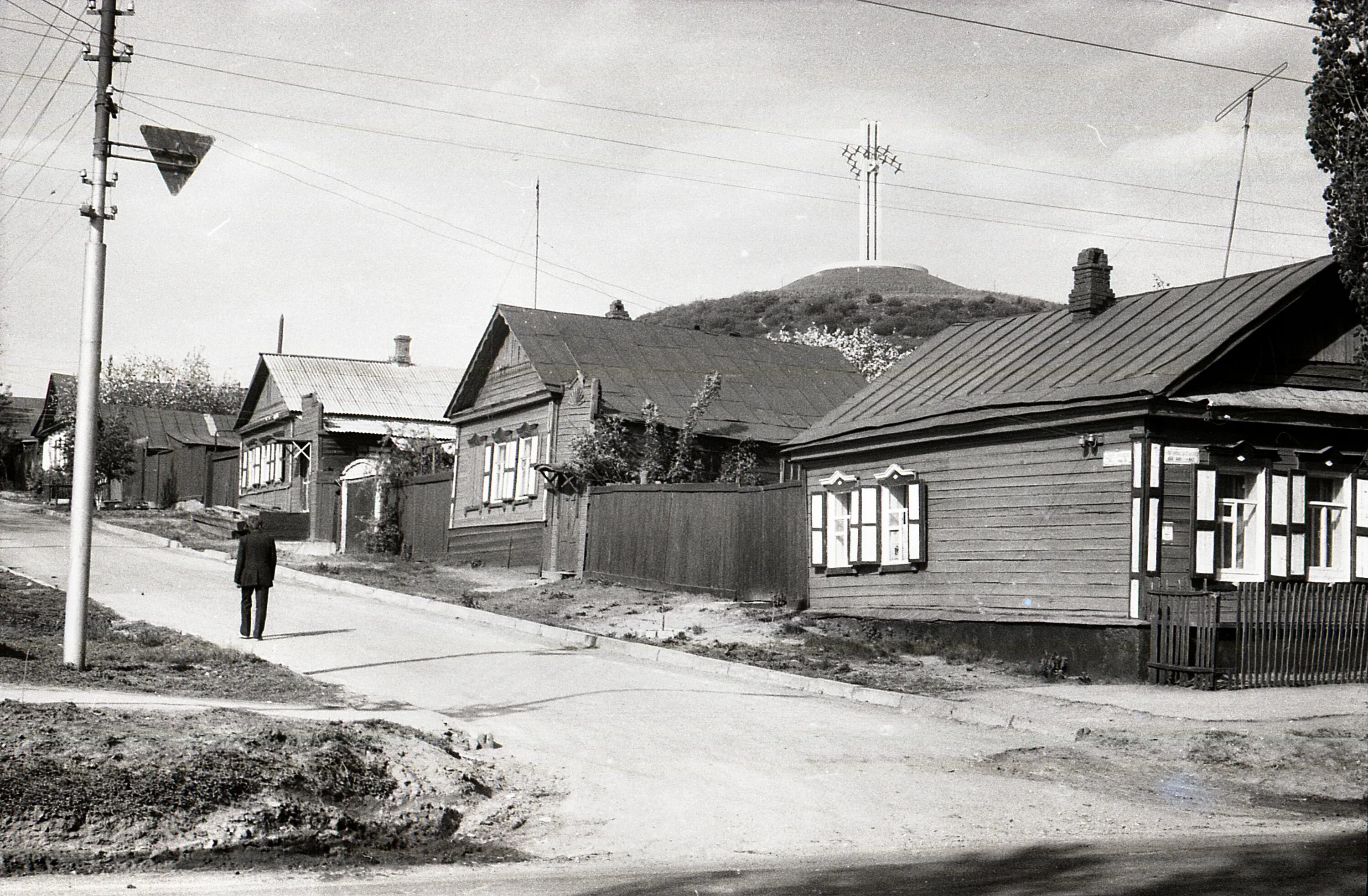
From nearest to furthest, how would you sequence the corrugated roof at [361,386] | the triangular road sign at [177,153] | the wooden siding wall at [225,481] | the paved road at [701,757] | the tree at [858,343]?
the paved road at [701,757] < the triangular road sign at [177,153] < the corrugated roof at [361,386] < the wooden siding wall at [225,481] < the tree at [858,343]

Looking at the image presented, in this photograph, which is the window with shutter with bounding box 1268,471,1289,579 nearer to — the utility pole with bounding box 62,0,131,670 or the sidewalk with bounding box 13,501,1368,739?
the sidewalk with bounding box 13,501,1368,739

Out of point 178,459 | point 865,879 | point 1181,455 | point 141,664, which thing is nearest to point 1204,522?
point 1181,455

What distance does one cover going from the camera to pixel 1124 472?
16.3m

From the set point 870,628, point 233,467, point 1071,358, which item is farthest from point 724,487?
point 233,467

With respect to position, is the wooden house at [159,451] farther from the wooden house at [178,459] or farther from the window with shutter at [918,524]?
the window with shutter at [918,524]

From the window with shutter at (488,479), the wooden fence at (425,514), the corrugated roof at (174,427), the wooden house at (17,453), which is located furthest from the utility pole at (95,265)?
the wooden house at (17,453)

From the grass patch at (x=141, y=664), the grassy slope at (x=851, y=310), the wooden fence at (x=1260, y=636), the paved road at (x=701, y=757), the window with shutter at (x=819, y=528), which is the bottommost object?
the paved road at (x=701, y=757)

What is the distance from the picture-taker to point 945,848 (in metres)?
7.77

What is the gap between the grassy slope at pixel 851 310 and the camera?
325ft

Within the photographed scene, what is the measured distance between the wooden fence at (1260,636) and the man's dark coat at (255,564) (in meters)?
10.8

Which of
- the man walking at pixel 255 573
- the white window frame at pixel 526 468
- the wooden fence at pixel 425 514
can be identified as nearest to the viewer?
the man walking at pixel 255 573

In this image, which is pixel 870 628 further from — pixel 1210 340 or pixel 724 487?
pixel 1210 340

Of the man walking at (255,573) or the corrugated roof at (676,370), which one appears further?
the corrugated roof at (676,370)

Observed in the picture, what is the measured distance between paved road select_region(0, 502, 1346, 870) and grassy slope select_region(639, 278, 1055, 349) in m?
75.9
